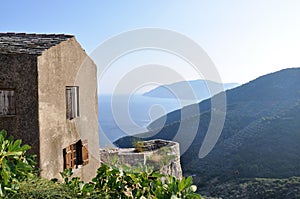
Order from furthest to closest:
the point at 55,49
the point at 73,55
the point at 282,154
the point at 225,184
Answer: the point at 282,154 < the point at 225,184 < the point at 73,55 < the point at 55,49

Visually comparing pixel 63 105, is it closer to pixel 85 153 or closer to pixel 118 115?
pixel 85 153

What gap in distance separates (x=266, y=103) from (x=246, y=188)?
25.3 m

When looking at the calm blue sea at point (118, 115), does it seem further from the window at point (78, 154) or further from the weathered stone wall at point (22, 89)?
the weathered stone wall at point (22, 89)

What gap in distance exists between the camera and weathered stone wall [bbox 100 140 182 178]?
1238 centimetres

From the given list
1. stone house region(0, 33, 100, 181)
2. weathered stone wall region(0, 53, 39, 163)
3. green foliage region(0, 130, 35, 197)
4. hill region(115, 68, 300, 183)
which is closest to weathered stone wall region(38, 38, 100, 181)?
stone house region(0, 33, 100, 181)

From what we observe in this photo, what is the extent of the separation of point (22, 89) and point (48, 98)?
0.63m

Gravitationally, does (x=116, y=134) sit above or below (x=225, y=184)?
above

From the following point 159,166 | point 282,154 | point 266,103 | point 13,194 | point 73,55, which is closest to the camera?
point 13,194

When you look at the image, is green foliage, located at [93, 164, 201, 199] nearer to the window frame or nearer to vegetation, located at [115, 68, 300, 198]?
the window frame

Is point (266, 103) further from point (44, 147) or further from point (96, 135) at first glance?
point (44, 147)

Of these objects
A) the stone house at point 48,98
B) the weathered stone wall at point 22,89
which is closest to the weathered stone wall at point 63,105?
the stone house at point 48,98

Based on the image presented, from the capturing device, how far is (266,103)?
5041cm

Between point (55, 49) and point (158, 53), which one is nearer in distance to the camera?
point (55, 49)

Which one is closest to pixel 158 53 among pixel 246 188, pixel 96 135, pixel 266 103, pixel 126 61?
pixel 126 61
